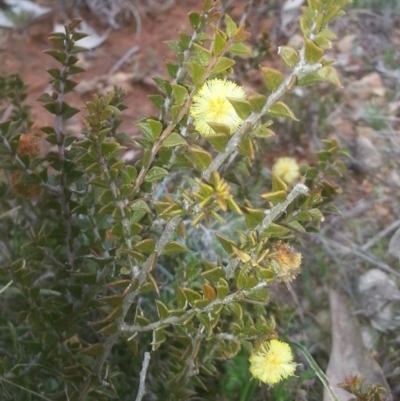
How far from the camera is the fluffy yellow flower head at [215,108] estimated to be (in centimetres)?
106

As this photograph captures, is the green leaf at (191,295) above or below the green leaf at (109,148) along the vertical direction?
below

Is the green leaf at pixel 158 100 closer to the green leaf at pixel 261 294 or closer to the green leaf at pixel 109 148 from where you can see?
the green leaf at pixel 109 148

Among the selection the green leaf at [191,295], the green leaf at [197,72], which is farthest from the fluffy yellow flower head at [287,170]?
the green leaf at [197,72]

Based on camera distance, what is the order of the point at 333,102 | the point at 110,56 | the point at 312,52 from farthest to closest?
the point at 110,56 → the point at 333,102 → the point at 312,52

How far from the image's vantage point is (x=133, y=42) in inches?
135

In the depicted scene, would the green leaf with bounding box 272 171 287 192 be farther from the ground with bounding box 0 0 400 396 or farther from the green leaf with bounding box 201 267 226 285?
the ground with bounding box 0 0 400 396

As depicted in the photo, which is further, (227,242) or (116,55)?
(116,55)

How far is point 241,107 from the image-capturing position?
3.33 ft

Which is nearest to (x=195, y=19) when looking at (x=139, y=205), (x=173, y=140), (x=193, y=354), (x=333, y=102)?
(x=173, y=140)

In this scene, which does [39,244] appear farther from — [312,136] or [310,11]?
[312,136]

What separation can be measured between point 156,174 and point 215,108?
223 millimetres

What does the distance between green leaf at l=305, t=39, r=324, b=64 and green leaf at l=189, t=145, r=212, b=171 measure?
22 centimetres

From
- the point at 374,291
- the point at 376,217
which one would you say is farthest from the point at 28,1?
the point at 374,291

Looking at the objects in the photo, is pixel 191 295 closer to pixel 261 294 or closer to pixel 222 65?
pixel 261 294
